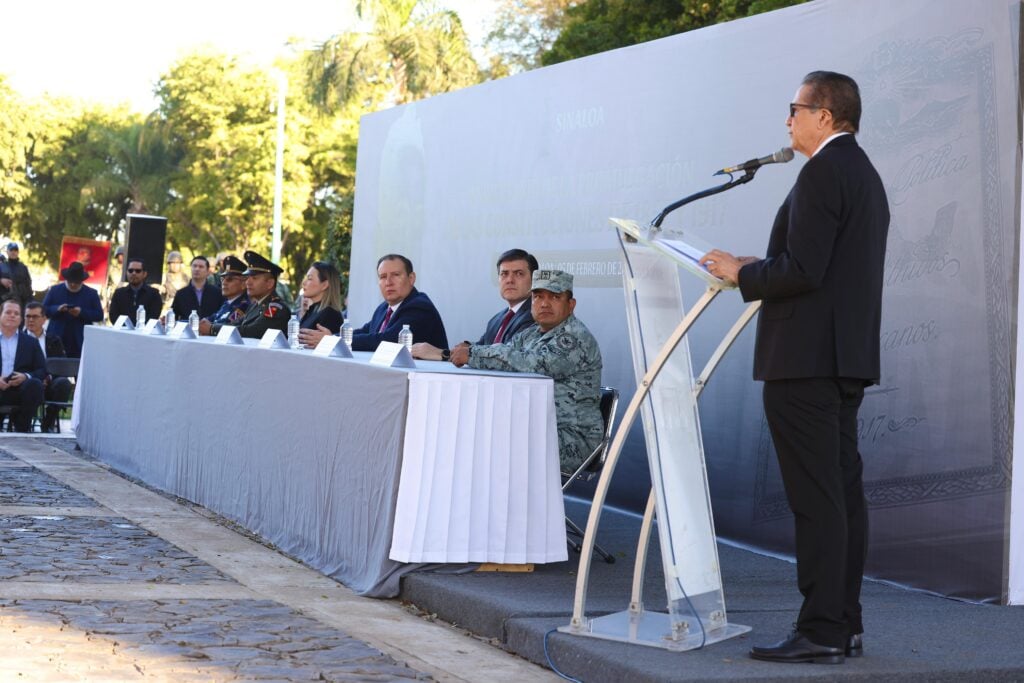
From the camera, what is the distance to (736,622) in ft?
15.8

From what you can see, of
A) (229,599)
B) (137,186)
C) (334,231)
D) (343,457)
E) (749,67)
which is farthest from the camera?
(137,186)

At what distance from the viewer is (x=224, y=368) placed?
7.42 m

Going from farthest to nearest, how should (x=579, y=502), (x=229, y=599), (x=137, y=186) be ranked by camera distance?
(x=137, y=186) < (x=579, y=502) < (x=229, y=599)

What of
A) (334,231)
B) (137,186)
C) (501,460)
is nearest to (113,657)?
(501,460)

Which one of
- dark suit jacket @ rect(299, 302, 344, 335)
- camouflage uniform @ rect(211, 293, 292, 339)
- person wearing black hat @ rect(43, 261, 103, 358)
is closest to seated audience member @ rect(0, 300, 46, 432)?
person wearing black hat @ rect(43, 261, 103, 358)

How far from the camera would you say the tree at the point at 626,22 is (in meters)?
18.5

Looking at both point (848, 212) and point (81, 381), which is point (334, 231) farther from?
point (848, 212)

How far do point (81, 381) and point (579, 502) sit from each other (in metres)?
4.32

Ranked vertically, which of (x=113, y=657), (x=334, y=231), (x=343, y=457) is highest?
(x=334, y=231)

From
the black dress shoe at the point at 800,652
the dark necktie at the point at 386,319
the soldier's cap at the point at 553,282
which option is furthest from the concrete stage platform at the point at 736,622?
the dark necktie at the point at 386,319

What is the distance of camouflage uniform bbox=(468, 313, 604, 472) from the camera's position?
18.9 ft

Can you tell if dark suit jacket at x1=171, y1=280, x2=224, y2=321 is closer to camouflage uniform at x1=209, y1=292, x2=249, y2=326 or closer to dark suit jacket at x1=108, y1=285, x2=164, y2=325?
dark suit jacket at x1=108, y1=285, x2=164, y2=325

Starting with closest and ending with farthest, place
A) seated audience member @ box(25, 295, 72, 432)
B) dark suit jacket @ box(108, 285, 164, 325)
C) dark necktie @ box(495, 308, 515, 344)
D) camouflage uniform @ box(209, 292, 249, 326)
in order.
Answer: dark necktie @ box(495, 308, 515, 344), camouflage uniform @ box(209, 292, 249, 326), seated audience member @ box(25, 295, 72, 432), dark suit jacket @ box(108, 285, 164, 325)

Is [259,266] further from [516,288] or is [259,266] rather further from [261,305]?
[516,288]
